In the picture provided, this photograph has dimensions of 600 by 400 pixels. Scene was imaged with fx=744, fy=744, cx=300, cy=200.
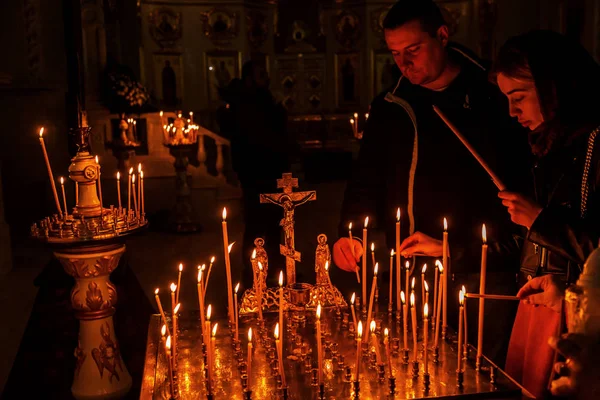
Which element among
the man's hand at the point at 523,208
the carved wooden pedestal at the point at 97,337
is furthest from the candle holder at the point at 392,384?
the carved wooden pedestal at the point at 97,337

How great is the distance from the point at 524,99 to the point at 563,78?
0.40 feet

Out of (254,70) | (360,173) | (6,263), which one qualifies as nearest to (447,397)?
(360,173)

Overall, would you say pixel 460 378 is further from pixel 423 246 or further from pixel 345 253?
pixel 345 253

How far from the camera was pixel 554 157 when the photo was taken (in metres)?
2.04

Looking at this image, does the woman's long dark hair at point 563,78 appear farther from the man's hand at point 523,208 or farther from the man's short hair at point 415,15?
the man's short hair at point 415,15

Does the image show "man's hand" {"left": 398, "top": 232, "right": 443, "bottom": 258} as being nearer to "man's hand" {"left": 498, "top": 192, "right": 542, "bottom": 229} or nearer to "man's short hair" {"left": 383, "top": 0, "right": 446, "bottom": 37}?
"man's hand" {"left": 498, "top": 192, "right": 542, "bottom": 229}

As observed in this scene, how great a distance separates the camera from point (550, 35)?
2039 millimetres

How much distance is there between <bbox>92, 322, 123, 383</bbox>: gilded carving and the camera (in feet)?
12.1

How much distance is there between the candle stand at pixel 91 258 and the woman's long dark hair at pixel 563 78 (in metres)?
2.01

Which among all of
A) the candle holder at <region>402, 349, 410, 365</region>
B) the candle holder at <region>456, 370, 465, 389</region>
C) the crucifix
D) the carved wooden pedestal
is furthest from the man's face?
the carved wooden pedestal

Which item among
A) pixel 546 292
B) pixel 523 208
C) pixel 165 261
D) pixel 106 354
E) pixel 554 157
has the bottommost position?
pixel 165 261

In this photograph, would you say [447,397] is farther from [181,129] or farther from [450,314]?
[181,129]

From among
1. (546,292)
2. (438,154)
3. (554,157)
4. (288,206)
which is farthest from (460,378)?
(438,154)

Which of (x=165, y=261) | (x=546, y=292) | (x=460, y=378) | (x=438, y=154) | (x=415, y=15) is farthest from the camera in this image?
(x=165, y=261)
